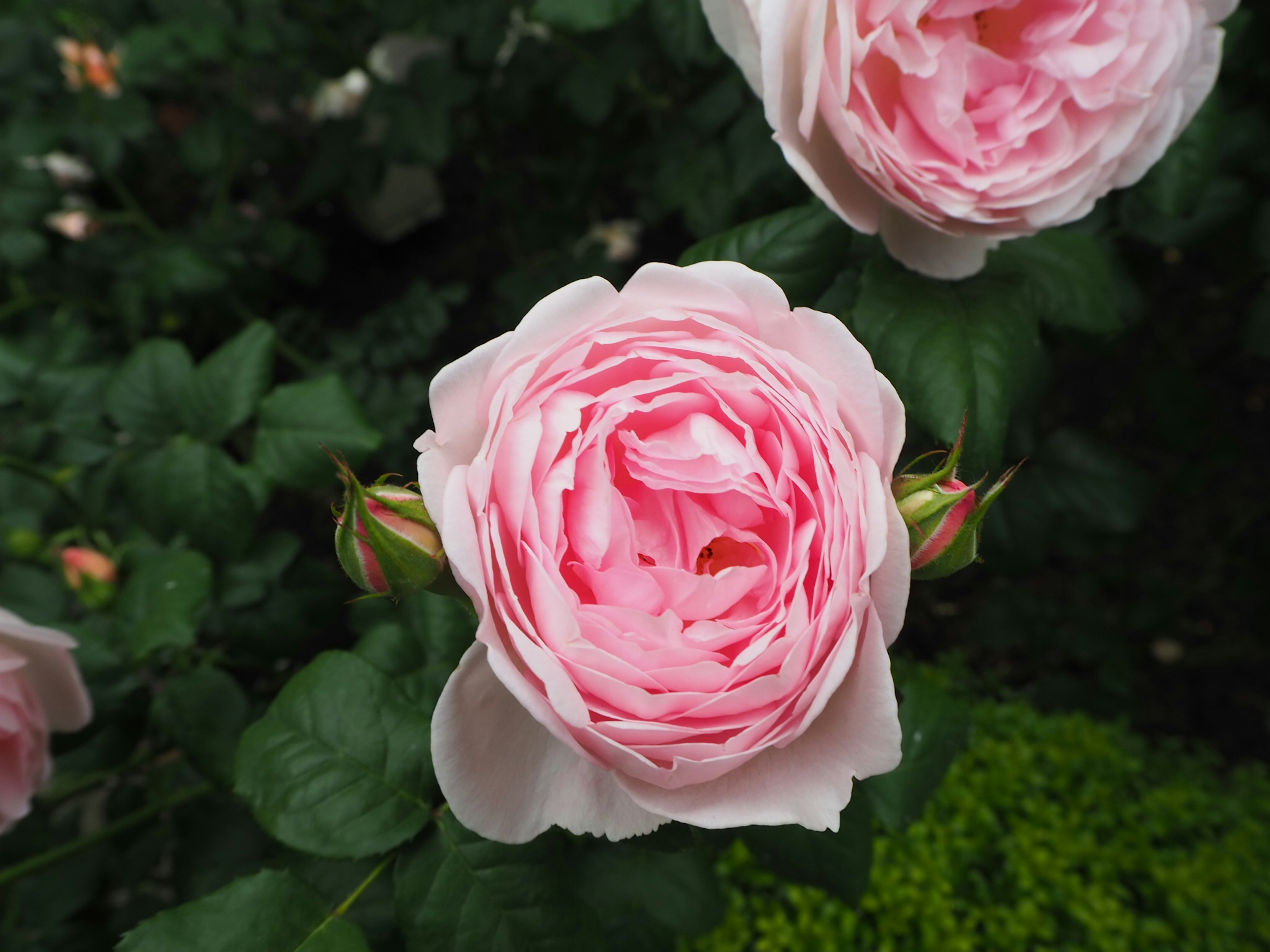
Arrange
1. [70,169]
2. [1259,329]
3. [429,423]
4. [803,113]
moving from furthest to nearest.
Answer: [70,169], [429,423], [1259,329], [803,113]

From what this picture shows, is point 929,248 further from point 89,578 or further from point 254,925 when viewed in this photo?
point 89,578

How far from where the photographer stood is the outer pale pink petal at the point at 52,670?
0.62m

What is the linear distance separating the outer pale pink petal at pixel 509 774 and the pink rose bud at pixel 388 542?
0.05 meters

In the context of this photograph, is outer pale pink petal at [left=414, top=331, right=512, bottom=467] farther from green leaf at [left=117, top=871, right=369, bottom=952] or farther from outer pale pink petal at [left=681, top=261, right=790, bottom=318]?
green leaf at [left=117, top=871, right=369, bottom=952]

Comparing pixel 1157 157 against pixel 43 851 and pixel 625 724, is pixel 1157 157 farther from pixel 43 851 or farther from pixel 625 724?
pixel 43 851

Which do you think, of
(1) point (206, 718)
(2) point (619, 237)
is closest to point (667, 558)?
(1) point (206, 718)

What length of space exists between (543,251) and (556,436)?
1679mm

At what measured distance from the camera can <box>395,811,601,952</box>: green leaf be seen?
559mm

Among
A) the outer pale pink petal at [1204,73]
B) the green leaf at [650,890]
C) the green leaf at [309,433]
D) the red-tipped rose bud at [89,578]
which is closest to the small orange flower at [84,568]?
the red-tipped rose bud at [89,578]

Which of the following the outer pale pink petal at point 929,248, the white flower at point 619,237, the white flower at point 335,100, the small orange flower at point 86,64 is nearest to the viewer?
the outer pale pink petal at point 929,248

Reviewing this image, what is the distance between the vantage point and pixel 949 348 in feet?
2.16

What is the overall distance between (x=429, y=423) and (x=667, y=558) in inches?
52.9

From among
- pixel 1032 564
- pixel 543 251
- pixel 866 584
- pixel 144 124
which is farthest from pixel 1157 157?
pixel 543 251

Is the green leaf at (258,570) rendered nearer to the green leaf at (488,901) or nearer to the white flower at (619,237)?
the green leaf at (488,901)
